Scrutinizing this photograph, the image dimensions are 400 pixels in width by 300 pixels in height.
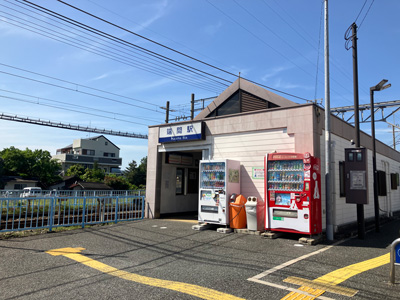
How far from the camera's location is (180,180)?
1457 cm

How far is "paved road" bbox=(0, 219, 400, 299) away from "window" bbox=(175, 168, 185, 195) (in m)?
5.29

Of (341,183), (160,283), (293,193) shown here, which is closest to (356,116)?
(341,183)

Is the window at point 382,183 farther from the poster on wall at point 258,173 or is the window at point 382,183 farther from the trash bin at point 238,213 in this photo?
the trash bin at point 238,213

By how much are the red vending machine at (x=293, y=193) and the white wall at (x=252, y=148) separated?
100 cm

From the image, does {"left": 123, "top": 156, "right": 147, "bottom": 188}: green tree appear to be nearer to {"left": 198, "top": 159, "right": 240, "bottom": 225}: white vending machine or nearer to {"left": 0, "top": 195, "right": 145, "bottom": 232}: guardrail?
{"left": 0, "top": 195, "right": 145, "bottom": 232}: guardrail

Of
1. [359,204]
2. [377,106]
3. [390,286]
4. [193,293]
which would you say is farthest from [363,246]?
[377,106]

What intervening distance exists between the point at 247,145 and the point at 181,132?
3218 mm

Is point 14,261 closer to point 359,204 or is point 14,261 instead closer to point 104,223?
point 104,223

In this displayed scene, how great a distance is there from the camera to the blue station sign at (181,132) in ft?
39.0

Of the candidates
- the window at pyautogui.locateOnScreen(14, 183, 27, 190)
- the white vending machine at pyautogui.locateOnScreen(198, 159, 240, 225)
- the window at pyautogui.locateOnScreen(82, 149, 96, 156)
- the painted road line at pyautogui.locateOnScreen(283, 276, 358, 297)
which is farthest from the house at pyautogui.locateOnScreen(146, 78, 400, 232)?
the window at pyautogui.locateOnScreen(82, 149, 96, 156)

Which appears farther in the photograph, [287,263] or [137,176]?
[137,176]

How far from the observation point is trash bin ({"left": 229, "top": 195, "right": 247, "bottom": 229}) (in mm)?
9516

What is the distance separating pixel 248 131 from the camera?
35.0 ft

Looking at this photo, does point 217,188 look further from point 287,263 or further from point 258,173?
point 287,263
